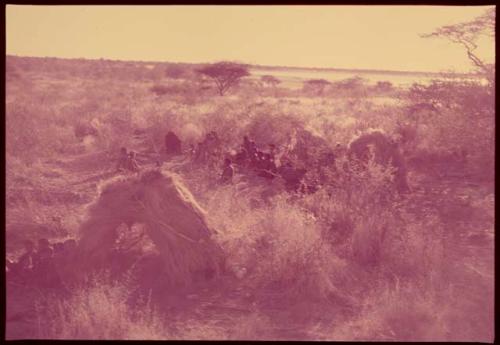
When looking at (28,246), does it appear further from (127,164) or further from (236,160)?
(236,160)

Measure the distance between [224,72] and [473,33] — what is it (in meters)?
16.3

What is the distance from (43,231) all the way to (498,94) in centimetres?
535

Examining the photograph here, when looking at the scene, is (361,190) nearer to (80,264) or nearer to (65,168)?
(80,264)

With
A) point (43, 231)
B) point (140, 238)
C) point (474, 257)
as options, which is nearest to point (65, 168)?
point (43, 231)

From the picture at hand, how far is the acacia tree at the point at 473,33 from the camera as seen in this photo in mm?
9180

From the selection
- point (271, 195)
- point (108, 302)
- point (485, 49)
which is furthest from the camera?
point (485, 49)

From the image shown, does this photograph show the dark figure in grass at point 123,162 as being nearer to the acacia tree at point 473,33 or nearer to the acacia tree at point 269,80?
the acacia tree at point 473,33

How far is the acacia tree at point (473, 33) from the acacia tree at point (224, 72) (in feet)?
49.7

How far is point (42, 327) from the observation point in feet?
14.0

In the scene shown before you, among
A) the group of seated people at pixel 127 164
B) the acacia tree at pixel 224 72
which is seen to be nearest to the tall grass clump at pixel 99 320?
the group of seated people at pixel 127 164

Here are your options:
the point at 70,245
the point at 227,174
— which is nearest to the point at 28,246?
the point at 70,245

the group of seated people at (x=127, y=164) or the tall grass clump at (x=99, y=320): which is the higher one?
the group of seated people at (x=127, y=164)

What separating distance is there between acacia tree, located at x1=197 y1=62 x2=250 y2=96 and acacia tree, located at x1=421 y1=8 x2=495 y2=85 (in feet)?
49.7

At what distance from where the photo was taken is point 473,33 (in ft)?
31.6
